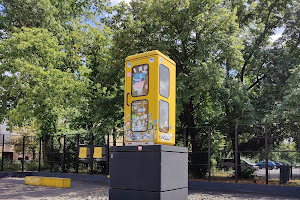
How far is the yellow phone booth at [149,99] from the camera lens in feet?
21.8

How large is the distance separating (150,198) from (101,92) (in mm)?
16018

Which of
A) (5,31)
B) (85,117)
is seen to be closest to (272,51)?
(85,117)

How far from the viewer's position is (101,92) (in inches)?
838

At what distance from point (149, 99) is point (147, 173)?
156 centimetres

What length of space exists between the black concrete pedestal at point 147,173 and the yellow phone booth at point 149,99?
2.40 feet

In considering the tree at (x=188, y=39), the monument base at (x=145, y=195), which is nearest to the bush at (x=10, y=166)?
the tree at (x=188, y=39)

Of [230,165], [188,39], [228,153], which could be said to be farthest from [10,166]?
[188,39]

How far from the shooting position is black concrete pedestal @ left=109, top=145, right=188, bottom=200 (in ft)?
18.8

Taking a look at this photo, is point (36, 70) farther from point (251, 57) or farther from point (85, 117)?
point (251, 57)

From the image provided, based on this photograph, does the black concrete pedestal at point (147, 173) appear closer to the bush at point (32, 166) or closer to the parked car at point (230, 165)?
the parked car at point (230, 165)

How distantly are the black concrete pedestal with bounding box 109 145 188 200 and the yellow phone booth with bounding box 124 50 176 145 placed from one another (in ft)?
2.40

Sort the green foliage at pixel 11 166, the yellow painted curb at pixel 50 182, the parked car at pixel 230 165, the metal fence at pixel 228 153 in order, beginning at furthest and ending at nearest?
the green foliage at pixel 11 166 → the parked car at pixel 230 165 → the metal fence at pixel 228 153 → the yellow painted curb at pixel 50 182

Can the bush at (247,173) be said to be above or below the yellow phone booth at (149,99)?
below

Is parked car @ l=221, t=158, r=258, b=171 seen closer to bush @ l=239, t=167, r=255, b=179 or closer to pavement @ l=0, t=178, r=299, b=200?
bush @ l=239, t=167, r=255, b=179
